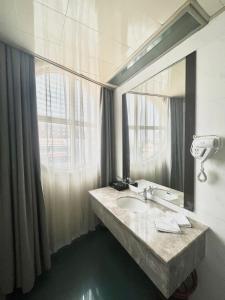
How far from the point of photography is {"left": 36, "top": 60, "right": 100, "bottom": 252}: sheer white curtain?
1623mm

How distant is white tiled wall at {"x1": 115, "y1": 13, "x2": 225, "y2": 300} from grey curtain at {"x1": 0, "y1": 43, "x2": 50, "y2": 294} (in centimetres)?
148

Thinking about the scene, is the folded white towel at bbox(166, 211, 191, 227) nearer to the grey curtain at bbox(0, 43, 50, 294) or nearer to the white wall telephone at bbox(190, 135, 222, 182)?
the white wall telephone at bbox(190, 135, 222, 182)

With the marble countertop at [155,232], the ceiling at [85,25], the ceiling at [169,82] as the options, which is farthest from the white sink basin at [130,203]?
the ceiling at [85,25]

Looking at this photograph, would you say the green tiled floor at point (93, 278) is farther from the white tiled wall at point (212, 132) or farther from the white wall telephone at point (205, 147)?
the white wall telephone at point (205, 147)

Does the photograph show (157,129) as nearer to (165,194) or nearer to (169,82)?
(169,82)

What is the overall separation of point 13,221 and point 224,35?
2.20 meters

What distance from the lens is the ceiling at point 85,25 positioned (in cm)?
87

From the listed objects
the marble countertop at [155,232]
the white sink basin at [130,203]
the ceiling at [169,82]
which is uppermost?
the ceiling at [169,82]

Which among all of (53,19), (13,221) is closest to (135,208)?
(13,221)

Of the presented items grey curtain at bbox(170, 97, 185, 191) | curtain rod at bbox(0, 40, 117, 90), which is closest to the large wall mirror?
grey curtain at bbox(170, 97, 185, 191)

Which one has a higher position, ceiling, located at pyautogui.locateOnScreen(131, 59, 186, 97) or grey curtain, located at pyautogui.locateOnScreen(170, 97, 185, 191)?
ceiling, located at pyautogui.locateOnScreen(131, 59, 186, 97)

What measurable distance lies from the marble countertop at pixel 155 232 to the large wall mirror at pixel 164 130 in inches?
6.9

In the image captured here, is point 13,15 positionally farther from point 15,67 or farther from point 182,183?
point 182,183

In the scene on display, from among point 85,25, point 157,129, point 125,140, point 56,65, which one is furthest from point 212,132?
point 56,65
